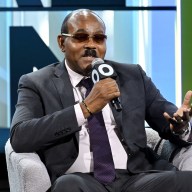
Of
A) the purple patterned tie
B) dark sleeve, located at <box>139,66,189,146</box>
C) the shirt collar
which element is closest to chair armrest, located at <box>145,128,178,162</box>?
dark sleeve, located at <box>139,66,189,146</box>

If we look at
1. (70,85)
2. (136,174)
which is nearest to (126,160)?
(136,174)

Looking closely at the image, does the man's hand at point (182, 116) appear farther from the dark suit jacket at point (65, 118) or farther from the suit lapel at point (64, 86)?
the suit lapel at point (64, 86)

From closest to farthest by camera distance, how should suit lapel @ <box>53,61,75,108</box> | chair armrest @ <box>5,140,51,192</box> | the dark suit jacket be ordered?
chair armrest @ <box>5,140,51,192</box> → the dark suit jacket → suit lapel @ <box>53,61,75,108</box>

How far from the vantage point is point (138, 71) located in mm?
2588

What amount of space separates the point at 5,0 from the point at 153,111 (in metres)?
1.69

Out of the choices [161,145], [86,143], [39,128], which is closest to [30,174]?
[39,128]

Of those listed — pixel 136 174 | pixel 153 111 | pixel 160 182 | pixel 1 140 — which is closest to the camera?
pixel 160 182

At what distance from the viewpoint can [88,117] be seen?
2318 mm

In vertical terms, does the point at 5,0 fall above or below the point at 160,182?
above

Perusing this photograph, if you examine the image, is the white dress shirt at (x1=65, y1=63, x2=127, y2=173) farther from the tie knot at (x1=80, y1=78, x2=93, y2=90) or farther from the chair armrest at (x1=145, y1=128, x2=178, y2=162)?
the chair armrest at (x1=145, y1=128, x2=178, y2=162)

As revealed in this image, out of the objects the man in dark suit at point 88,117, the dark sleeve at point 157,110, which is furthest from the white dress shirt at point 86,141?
the dark sleeve at point 157,110

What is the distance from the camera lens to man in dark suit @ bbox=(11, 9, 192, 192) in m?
2.17

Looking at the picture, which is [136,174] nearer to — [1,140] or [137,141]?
→ [137,141]

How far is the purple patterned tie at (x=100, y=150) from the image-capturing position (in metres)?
2.23
